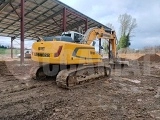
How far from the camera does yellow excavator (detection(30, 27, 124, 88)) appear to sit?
5.93 m

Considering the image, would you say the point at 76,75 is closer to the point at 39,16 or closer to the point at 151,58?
the point at 39,16

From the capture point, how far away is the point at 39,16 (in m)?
17.1

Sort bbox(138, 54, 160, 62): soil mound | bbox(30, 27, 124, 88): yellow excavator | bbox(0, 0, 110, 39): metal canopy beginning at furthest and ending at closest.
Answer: bbox(138, 54, 160, 62): soil mound, bbox(0, 0, 110, 39): metal canopy, bbox(30, 27, 124, 88): yellow excavator

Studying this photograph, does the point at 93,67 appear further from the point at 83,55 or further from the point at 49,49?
the point at 49,49

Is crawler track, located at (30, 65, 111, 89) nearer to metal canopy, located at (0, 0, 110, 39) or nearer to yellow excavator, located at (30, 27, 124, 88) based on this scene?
yellow excavator, located at (30, 27, 124, 88)

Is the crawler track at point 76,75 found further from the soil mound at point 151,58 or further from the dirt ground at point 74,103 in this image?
the soil mound at point 151,58

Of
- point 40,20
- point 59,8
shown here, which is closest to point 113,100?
point 59,8

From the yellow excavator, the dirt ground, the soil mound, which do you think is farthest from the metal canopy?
the dirt ground

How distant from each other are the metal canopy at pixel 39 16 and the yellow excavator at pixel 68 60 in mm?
7938

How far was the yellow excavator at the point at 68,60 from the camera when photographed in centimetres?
593

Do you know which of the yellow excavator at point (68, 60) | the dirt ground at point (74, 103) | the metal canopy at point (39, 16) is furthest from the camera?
the metal canopy at point (39, 16)

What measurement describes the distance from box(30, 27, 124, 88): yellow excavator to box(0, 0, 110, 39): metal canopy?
7938 mm

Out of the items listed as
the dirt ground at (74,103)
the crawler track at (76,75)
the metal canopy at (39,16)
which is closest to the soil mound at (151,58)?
the metal canopy at (39,16)

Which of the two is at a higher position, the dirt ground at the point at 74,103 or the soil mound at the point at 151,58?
the soil mound at the point at 151,58
